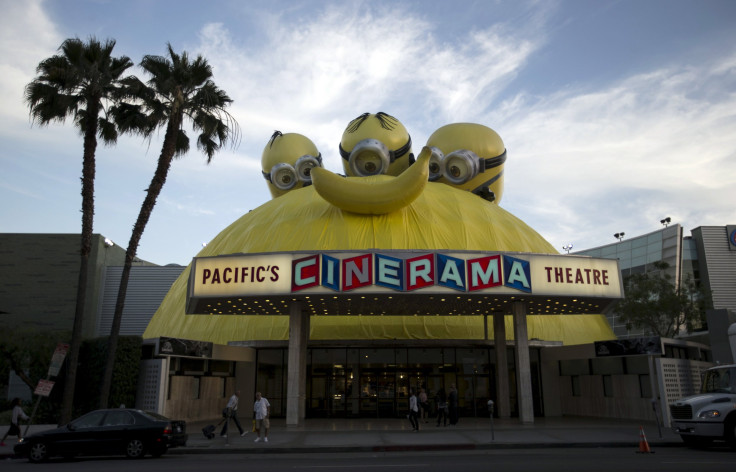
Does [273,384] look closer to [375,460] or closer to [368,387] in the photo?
[368,387]

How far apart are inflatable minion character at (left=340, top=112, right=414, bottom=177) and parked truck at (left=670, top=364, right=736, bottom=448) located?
20.1 meters

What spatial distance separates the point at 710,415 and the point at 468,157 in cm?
2083

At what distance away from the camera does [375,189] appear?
26.7 metres

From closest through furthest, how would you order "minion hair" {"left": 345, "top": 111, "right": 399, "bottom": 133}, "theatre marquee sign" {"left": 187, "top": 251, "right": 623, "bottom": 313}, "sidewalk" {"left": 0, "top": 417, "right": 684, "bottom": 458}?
"sidewalk" {"left": 0, "top": 417, "right": 684, "bottom": 458}, "theatre marquee sign" {"left": 187, "top": 251, "right": 623, "bottom": 313}, "minion hair" {"left": 345, "top": 111, "right": 399, "bottom": 133}

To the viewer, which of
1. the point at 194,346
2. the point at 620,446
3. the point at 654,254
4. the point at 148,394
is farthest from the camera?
the point at 654,254

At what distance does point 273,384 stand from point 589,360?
625 inches

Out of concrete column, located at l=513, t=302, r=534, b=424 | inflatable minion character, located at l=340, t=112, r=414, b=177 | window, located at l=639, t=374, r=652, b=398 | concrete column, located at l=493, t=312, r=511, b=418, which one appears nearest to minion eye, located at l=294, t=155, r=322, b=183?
inflatable minion character, located at l=340, t=112, r=414, b=177

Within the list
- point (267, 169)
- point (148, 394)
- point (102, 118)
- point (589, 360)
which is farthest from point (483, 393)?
point (102, 118)

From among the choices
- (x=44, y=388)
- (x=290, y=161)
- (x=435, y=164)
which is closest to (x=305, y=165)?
(x=290, y=161)

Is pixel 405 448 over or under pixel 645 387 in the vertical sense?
under

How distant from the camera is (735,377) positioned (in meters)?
16.1

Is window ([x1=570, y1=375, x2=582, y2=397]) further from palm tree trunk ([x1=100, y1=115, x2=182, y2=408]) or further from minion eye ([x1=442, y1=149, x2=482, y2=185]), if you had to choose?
palm tree trunk ([x1=100, y1=115, x2=182, y2=408])

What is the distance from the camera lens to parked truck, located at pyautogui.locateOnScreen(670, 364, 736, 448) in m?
14.8

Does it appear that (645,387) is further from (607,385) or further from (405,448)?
(405,448)
